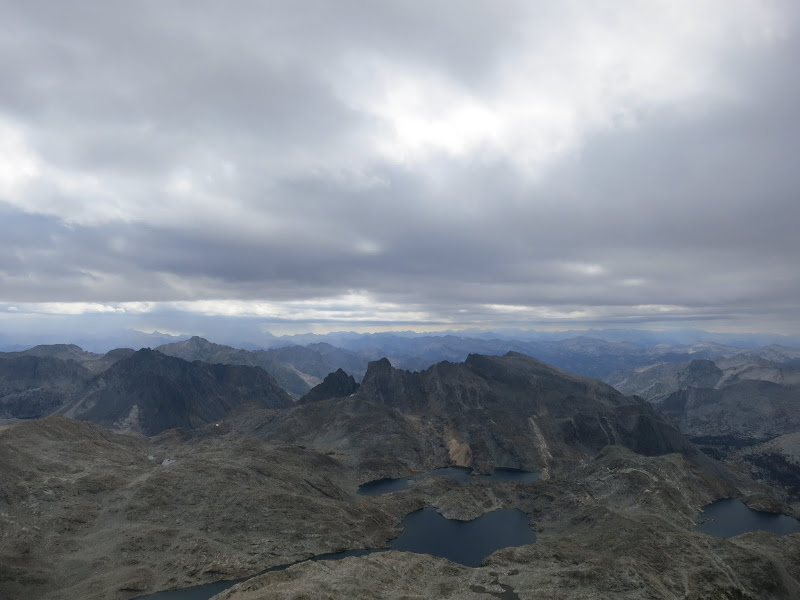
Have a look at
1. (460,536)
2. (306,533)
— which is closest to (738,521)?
(460,536)

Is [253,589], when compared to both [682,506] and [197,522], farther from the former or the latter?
[682,506]

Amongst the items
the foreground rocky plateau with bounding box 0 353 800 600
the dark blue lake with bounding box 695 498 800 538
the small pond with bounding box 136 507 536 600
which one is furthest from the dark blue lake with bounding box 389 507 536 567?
the dark blue lake with bounding box 695 498 800 538

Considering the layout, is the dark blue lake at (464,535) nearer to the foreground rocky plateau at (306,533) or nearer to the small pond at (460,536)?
the small pond at (460,536)

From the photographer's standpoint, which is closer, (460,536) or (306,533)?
(306,533)

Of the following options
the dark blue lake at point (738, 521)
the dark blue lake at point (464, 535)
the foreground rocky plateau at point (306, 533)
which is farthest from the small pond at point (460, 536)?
the dark blue lake at point (738, 521)

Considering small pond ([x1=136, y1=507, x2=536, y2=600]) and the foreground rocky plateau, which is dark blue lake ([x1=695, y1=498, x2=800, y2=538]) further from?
small pond ([x1=136, y1=507, x2=536, y2=600])

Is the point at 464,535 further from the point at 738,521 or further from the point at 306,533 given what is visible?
the point at 738,521
